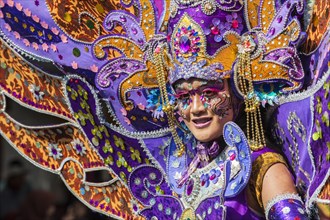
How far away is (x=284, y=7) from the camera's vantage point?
3.72 meters

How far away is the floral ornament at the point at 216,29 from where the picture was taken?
371 centimetres

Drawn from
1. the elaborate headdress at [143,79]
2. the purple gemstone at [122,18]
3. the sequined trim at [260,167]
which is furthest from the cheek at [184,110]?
the purple gemstone at [122,18]

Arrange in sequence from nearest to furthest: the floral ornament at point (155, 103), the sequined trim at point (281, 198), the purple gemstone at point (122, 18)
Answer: the sequined trim at point (281, 198), the floral ornament at point (155, 103), the purple gemstone at point (122, 18)

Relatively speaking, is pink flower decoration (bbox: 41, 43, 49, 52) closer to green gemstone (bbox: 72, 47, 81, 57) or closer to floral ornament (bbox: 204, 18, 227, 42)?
green gemstone (bbox: 72, 47, 81, 57)

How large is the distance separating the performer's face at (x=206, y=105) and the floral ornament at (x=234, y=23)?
20 centimetres

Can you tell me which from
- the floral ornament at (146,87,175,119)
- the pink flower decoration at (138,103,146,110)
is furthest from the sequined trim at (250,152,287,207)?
the pink flower decoration at (138,103,146,110)

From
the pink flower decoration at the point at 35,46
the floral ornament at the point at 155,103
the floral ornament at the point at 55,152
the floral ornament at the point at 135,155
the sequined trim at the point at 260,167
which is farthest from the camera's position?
the floral ornament at the point at 55,152

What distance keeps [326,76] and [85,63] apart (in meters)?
1.21

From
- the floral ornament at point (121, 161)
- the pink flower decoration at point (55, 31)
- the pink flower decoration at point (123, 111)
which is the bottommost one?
the floral ornament at point (121, 161)

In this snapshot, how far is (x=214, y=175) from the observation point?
3775 millimetres

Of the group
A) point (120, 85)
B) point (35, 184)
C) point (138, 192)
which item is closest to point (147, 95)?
point (120, 85)

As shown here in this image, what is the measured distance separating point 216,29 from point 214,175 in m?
0.55

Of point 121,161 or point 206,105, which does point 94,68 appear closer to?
point 121,161

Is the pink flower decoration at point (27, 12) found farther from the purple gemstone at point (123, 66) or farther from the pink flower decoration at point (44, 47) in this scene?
the purple gemstone at point (123, 66)
